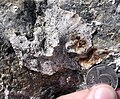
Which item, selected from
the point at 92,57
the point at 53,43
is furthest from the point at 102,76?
the point at 53,43

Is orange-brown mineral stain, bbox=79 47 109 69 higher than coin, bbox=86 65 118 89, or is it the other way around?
orange-brown mineral stain, bbox=79 47 109 69

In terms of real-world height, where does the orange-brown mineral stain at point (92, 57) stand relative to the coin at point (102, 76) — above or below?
above

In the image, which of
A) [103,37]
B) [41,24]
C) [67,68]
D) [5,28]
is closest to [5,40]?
[5,28]

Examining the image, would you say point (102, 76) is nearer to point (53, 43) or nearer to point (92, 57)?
point (92, 57)
